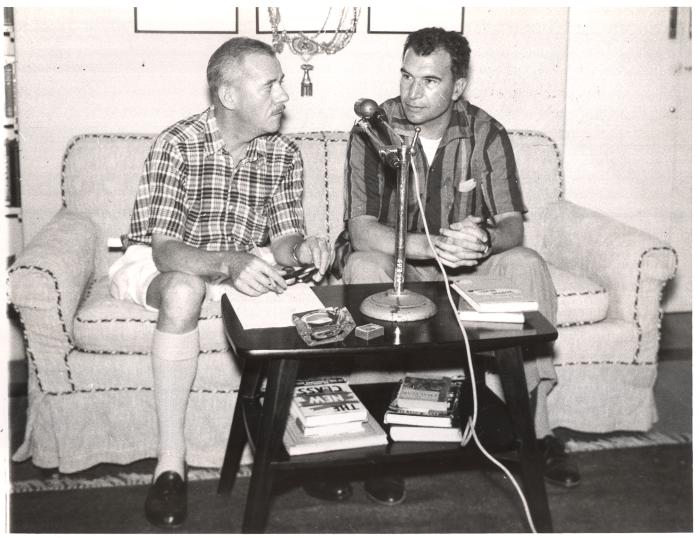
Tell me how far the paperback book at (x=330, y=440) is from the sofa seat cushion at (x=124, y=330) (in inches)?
19.2

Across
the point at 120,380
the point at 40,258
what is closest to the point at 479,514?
the point at 120,380

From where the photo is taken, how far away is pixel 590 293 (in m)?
2.39

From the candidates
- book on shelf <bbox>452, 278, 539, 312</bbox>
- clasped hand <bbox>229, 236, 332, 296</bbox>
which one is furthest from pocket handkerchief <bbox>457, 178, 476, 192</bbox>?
clasped hand <bbox>229, 236, 332, 296</bbox>

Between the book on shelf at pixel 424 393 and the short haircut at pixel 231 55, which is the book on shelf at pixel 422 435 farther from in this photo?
the short haircut at pixel 231 55

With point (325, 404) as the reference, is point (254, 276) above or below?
above

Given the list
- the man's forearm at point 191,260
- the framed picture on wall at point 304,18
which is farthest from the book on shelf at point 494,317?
the framed picture on wall at point 304,18

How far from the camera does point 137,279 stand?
2244 millimetres

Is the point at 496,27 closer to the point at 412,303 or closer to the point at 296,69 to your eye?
the point at 296,69

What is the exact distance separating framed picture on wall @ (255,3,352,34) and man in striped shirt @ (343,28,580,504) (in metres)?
0.59

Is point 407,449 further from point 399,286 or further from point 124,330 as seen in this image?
point 124,330

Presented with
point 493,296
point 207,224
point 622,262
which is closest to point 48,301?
point 207,224

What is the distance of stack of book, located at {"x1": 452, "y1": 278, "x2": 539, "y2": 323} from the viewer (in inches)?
69.2

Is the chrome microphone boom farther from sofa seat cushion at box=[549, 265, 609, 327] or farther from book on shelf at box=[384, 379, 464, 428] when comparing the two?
sofa seat cushion at box=[549, 265, 609, 327]

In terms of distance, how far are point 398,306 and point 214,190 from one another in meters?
0.81
